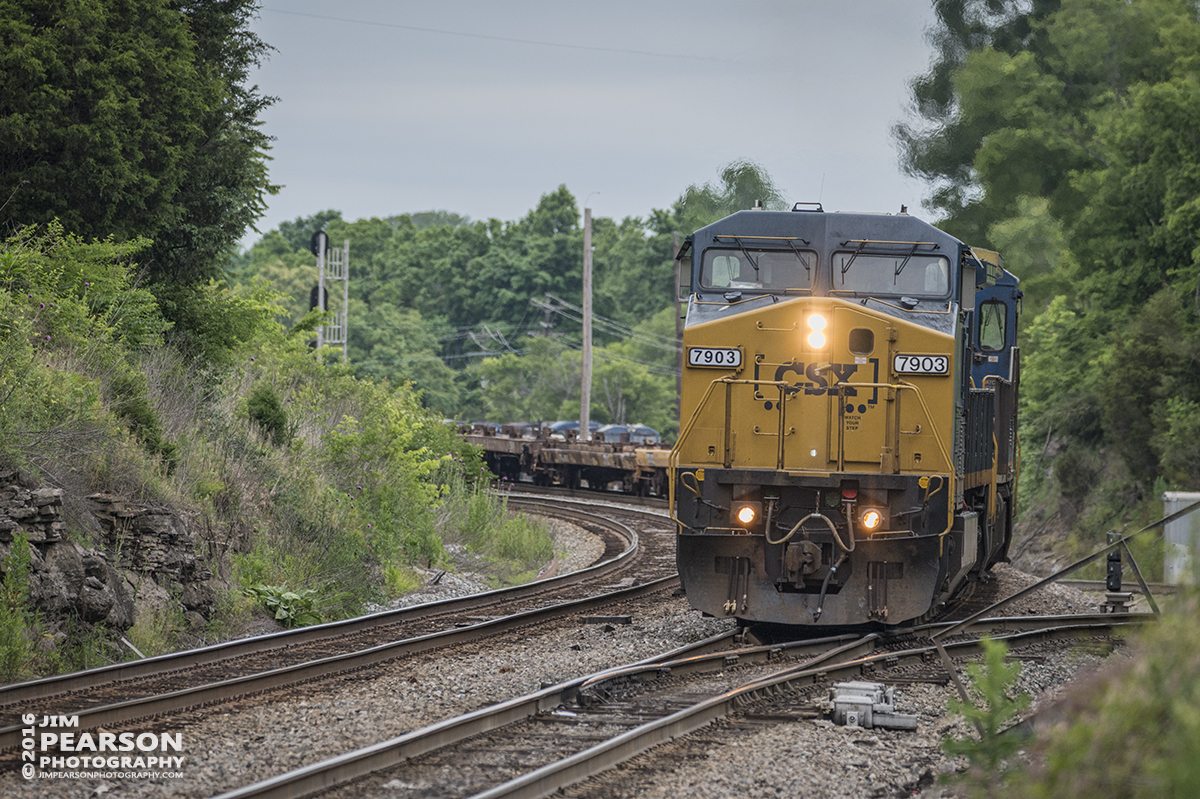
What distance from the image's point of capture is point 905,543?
34.4 ft

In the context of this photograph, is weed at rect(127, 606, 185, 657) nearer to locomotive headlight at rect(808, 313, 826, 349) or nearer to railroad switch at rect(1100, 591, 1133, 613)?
locomotive headlight at rect(808, 313, 826, 349)

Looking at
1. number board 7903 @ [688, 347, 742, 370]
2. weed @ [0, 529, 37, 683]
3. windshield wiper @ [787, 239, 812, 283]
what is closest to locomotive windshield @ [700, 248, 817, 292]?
windshield wiper @ [787, 239, 812, 283]

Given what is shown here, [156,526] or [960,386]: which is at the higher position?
[960,386]

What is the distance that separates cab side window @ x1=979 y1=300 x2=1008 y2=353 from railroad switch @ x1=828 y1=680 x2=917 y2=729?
5656 mm

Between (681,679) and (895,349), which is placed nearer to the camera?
(681,679)

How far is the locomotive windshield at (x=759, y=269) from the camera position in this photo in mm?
11328

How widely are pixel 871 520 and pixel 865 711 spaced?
104 inches

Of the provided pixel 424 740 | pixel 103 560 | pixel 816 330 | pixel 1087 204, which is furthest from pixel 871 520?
pixel 1087 204

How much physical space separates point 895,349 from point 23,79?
36.3 ft

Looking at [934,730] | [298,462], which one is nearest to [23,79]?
[298,462]

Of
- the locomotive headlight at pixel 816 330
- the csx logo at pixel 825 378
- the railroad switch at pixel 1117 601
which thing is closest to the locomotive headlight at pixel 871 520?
the csx logo at pixel 825 378

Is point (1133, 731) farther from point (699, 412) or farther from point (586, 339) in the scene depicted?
point (586, 339)

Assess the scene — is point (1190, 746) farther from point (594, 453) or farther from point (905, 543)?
point (594, 453)

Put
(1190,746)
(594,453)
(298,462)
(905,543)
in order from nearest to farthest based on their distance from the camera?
(1190,746) → (905,543) → (298,462) → (594,453)
